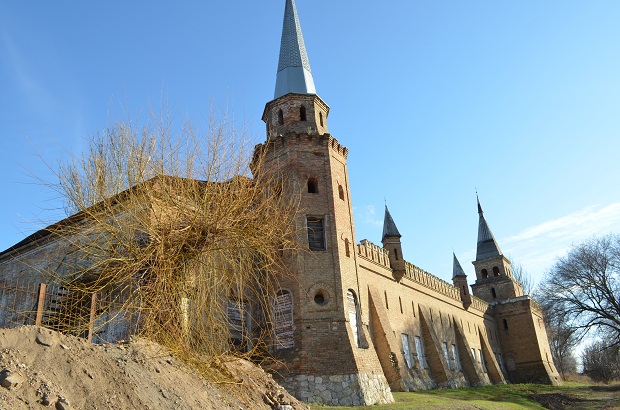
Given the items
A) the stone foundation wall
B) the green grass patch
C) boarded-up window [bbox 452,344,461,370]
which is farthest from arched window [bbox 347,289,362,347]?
boarded-up window [bbox 452,344,461,370]

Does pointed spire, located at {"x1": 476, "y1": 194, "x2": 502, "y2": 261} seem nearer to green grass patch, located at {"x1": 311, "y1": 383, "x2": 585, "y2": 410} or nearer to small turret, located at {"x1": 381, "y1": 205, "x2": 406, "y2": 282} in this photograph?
green grass patch, located at {"x1": 311, "y1": 383, "x2": 585, "y2": 410}

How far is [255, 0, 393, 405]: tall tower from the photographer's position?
16828 millimetres

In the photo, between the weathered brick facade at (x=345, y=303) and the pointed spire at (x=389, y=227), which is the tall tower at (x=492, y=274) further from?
the pointed spire at (x=389, y=227)

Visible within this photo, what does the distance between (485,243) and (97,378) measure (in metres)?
47.7

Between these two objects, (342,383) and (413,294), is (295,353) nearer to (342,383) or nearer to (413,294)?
(342,383)

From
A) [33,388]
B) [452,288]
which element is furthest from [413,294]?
[33,388]

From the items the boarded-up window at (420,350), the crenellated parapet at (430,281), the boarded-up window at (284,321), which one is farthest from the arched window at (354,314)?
the crenellated parapet at (430,281)

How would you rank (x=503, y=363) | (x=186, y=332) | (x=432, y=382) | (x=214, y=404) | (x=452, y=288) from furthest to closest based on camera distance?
(x=503, y=363) < (x=452, y=288) < (x=432, y=382) < (x=186, y=332) < (x=214, y=404)

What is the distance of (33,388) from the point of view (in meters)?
6.53

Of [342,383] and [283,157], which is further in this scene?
[283,157]

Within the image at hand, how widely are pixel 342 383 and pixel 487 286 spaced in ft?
116

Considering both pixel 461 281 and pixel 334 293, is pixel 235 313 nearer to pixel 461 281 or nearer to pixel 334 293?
pixel 334 293

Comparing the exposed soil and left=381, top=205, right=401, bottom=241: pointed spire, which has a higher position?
left=381, top=205, right=401, bottom=241: pointed spire

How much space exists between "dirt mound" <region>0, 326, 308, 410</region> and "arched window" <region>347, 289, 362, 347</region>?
8751 millimetres
